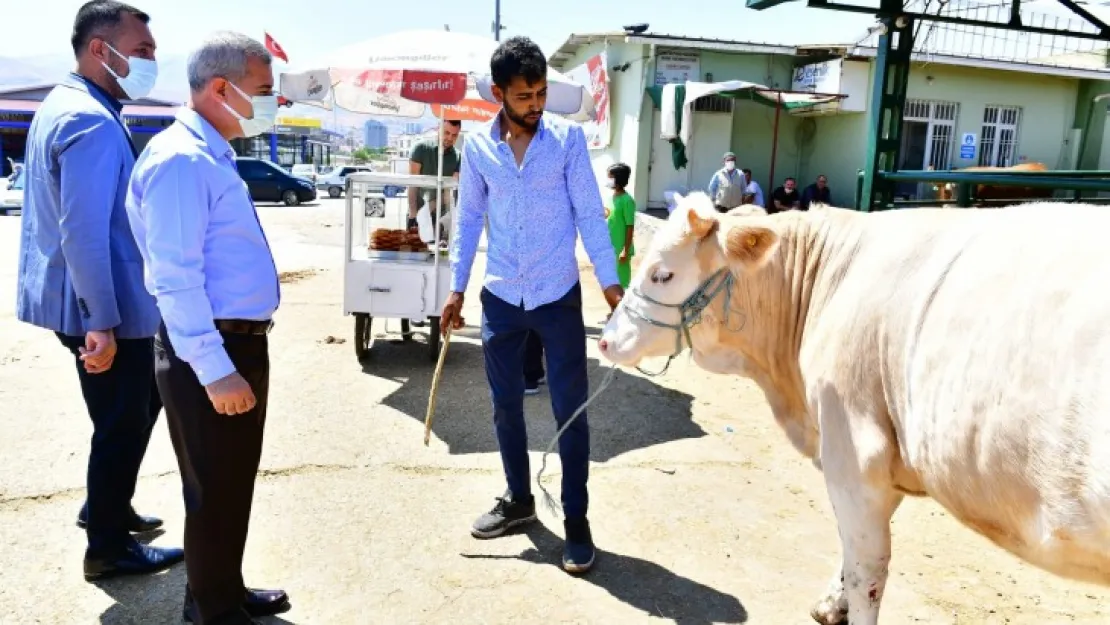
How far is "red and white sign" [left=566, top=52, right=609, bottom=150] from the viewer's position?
17.8 meters

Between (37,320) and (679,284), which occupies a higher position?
(679,284)

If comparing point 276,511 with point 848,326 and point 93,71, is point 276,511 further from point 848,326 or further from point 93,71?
point 848,326

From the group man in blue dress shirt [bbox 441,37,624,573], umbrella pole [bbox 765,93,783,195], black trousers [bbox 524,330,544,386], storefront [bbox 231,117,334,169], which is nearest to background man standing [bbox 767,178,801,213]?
umbrella pole [bbox 765,93,783,195]

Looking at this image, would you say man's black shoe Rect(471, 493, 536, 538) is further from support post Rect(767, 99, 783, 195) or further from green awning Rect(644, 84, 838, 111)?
support post Rect(767, 99, 783, 195)

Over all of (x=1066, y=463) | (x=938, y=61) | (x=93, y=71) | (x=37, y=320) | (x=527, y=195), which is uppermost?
(x=938, y=61)

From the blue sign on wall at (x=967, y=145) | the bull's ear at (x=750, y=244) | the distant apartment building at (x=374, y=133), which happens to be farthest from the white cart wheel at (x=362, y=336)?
the distant apartment building at (x=374, y=133)

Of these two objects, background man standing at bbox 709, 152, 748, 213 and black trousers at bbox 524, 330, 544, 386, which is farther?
background man standing at bbox 709, 152, 748, 213

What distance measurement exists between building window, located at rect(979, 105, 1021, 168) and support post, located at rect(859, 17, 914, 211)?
1484cm

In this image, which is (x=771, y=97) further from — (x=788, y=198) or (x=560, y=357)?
(x=560, y=357)

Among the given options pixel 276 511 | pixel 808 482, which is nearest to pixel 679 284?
pixel 808 482

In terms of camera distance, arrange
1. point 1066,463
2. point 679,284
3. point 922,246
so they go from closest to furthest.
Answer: point 1066,463 < point 922,246 < point 679,284

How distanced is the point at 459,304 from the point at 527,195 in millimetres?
681

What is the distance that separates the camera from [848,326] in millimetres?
2332

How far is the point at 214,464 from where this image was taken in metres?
2.46
